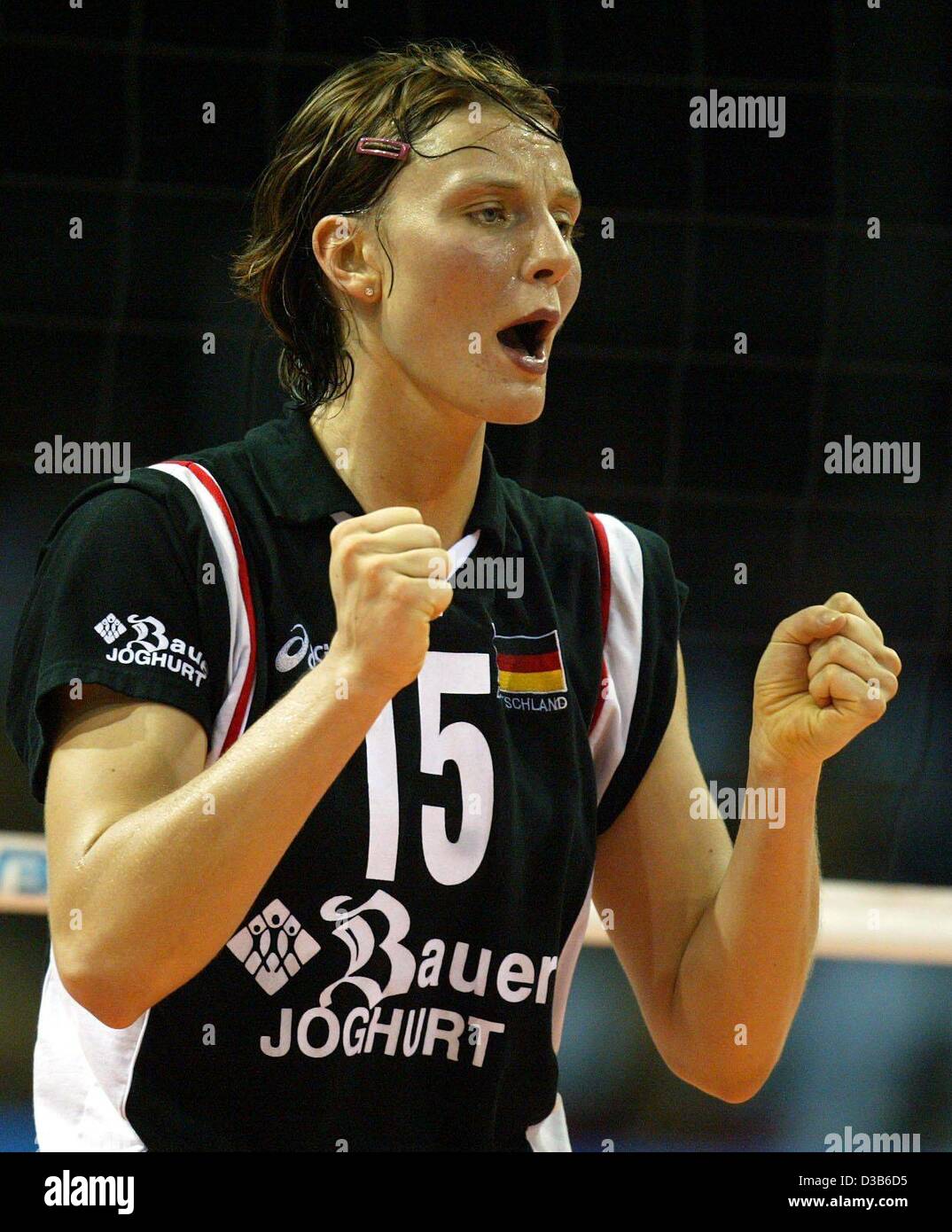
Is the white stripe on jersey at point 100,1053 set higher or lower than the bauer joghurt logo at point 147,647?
lower

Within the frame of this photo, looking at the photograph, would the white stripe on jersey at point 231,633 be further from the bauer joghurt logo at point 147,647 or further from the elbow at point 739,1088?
the elbow at point 739,1088

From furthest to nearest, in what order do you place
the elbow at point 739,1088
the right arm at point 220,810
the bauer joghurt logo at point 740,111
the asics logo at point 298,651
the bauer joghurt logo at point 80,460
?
the bauer joghurt logo at point 740,111 < the bauer joghurt logo at point 80,460 < the elbow at point 739,1088 < the asics logo at point 298,651 < the right arm at point 220,810

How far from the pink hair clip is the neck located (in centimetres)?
23

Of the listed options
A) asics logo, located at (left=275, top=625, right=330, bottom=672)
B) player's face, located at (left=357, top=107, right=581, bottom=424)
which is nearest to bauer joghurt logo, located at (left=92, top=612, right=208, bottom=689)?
asics logo, located at (left=275, top=625, right=330, bottom=672)

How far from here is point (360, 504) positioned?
5.56ft

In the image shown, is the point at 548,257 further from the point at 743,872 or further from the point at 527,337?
the point at 743,872

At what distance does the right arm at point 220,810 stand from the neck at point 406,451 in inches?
11.8

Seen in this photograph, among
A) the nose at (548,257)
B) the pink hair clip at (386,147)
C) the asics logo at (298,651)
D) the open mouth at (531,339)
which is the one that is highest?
the pink hair clip at (386,147)

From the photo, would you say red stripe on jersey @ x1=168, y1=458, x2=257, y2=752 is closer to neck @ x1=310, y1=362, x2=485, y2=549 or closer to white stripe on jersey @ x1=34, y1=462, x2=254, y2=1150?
white stripe on jersey @ x1=34, y1=462, x2=254, y2=1150

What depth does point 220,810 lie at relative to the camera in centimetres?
133

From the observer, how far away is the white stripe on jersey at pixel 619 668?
5.76ft

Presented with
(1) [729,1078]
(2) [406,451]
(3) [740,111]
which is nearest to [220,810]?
(2) [406,451]

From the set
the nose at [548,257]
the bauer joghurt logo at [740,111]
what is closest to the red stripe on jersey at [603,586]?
the nose at [548,257]
